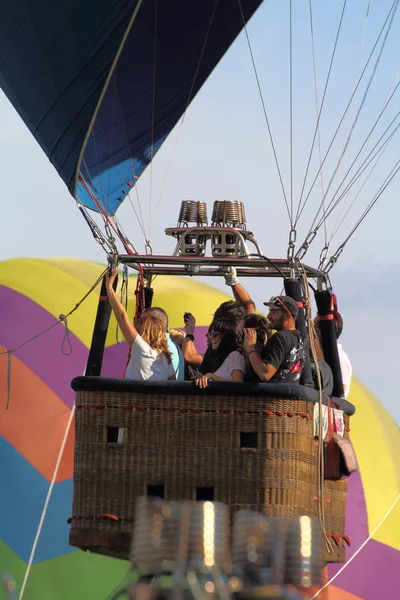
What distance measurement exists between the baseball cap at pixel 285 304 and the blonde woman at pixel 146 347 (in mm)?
476

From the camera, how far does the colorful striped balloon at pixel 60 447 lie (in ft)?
32.5

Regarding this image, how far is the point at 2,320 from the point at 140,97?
2676mm

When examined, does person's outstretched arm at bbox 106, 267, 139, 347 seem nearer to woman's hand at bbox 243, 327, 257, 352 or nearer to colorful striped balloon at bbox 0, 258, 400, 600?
woman's hand at bbox 243, 327, 257, 352

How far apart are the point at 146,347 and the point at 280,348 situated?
0.56m

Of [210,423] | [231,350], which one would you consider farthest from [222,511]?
[231,350]

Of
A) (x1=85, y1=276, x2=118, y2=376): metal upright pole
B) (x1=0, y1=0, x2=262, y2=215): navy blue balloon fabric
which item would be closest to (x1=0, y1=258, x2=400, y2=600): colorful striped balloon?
(x1=0, y1=0, x2=262, y2=215): navy blue balloon fabric

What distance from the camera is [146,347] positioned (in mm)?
6090

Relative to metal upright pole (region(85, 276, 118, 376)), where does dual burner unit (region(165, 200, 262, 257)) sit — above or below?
above

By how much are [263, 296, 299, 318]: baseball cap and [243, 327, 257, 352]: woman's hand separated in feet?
0.43

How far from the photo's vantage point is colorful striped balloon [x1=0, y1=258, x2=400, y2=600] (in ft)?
32.5

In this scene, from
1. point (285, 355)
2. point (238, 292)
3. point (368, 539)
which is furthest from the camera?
point (368, 539)

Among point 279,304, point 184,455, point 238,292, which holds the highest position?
point 238,292

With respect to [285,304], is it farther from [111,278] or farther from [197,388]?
[111,278]

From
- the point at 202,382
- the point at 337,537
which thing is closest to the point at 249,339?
the point at 202,382
